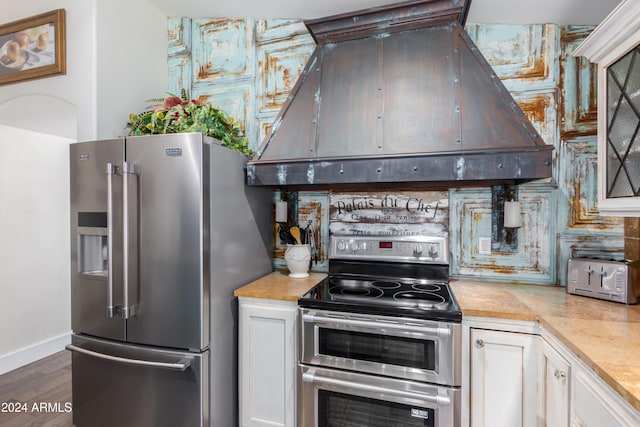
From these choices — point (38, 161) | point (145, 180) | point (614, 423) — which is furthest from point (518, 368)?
point (38, 161)

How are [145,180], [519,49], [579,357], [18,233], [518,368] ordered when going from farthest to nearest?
1. [18,233]
2. [519,49]
3. [145,180]
4. [518,368]
5. [579,357]

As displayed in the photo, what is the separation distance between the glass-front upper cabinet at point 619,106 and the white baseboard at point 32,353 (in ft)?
15.0

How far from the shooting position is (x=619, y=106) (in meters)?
1.34

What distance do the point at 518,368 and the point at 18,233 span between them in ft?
13.6

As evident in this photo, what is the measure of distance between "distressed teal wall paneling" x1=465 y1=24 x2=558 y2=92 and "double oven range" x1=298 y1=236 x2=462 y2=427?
1378 millimetres

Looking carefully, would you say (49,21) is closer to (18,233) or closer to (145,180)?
(145,180)

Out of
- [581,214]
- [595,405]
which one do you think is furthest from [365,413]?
[581,214]

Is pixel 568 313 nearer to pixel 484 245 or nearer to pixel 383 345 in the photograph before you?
pixel 484 245

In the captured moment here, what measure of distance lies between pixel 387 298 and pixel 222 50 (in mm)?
2303

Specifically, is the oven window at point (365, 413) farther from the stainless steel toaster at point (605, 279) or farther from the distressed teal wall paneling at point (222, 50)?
the distressed teal wall paneling at point (222, 50)

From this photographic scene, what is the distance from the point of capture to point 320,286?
1.87m

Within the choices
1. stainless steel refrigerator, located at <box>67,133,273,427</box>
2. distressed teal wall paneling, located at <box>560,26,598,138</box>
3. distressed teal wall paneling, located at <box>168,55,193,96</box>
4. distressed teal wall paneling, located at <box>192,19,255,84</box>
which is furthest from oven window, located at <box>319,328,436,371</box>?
distressed teal wall paneling, located at <box>168,55,193,96</box>

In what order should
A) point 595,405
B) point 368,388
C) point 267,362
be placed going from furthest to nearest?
point 267,362
point 368,388
point 595,405

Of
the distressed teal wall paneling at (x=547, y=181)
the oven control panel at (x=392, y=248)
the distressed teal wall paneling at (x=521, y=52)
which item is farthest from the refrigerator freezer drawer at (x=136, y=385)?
the distressed teal wall paneling at (x=521, y=52)
